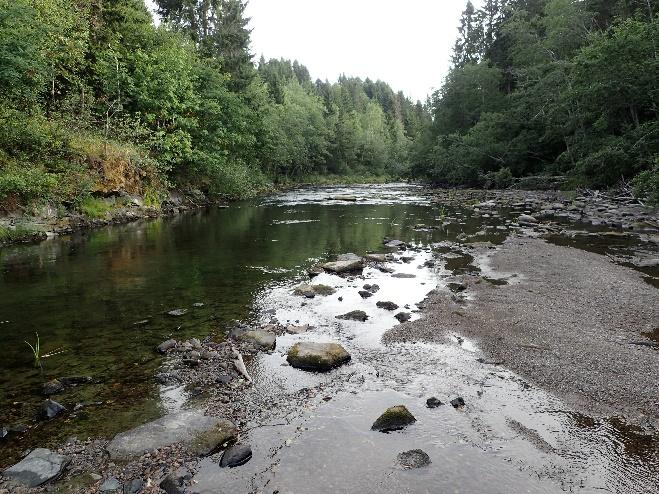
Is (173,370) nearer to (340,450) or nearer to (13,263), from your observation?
(340,450)

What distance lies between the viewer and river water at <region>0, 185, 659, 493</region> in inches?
183

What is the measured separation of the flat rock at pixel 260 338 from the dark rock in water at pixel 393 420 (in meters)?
3.00

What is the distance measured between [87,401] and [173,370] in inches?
50.5

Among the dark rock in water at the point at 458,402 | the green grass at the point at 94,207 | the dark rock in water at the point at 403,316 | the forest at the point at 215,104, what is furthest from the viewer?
the green grass at the point at 94,207

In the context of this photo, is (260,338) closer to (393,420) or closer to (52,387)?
(52,387)

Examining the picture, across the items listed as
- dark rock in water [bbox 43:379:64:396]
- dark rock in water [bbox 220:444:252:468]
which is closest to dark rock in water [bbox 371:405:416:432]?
dark rock in water [bbox 220:444:252:468]

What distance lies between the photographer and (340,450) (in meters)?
5.07

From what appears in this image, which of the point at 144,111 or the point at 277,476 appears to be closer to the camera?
the point at 277,476

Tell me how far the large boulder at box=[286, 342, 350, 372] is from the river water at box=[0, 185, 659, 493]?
240mm

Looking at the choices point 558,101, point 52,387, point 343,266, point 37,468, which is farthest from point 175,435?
point 558,101

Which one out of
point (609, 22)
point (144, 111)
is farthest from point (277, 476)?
point (609, 22)

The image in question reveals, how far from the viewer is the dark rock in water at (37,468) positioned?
4508 mm

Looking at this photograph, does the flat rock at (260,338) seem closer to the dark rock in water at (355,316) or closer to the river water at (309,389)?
the river water at (309,389)

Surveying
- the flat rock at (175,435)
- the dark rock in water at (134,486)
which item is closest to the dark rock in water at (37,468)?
the flat rock at (175,435)
